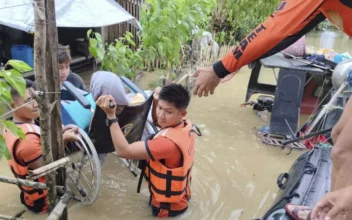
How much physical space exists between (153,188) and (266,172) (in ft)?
5.30

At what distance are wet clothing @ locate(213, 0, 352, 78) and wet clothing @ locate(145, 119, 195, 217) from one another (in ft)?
2.36

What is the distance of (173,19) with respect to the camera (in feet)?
14.8

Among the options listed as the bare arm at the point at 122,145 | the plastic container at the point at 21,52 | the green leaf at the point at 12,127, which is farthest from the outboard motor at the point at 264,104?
the green leaf at the point at 12,127

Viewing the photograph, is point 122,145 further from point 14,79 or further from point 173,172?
point 14,79

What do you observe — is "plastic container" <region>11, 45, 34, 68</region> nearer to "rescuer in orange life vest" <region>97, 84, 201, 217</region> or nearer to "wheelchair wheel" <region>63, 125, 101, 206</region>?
"wheelchair wheel" <region>63, 125, 101, 206</region>

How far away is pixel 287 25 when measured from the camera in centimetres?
176

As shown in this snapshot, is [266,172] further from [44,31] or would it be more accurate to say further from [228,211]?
[44,31]

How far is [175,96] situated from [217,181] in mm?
1429

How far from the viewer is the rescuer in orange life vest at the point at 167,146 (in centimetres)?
247

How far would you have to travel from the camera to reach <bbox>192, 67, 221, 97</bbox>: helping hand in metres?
2.01

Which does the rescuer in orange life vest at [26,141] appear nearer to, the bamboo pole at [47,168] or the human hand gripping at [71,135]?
the human hand gripping at [71,135]

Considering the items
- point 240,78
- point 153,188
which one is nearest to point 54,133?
point 153,188

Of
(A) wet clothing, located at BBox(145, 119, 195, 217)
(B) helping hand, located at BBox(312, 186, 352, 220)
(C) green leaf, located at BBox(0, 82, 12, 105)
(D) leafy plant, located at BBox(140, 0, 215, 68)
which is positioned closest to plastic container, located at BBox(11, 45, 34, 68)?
(D) leafy plant, located at BBox(140, 0, 215, 68)

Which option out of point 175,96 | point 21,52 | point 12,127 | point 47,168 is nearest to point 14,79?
point 12,127
